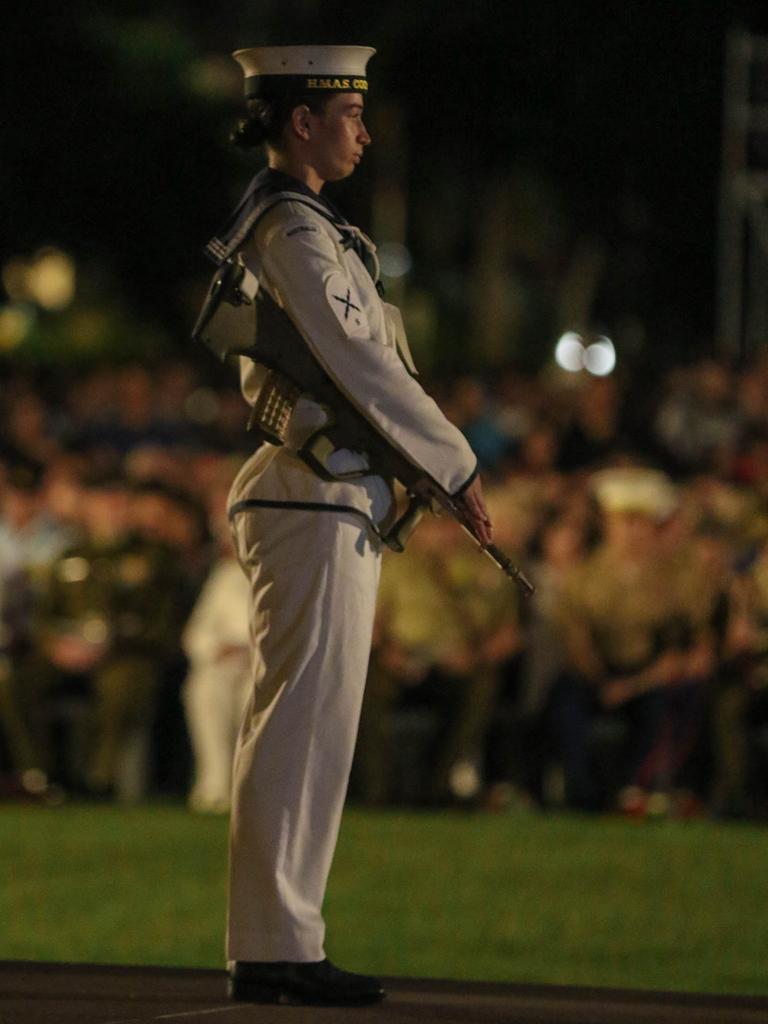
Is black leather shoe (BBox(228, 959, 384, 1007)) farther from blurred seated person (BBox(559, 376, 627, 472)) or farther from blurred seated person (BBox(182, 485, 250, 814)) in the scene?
blurred seated person (BBox(559, 376, 627, 472))

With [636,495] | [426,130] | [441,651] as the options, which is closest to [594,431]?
[636,495]

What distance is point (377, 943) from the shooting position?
10656 millimetres

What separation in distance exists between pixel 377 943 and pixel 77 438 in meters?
13.2

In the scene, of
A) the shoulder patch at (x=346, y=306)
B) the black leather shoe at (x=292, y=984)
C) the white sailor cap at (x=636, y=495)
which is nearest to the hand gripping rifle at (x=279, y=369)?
the shoulder patch at (x=346, y=306)

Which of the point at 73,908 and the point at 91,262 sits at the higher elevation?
the point at 91,262

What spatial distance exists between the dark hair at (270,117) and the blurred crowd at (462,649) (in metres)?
9.03

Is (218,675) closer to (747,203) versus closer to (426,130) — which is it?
(747,203)

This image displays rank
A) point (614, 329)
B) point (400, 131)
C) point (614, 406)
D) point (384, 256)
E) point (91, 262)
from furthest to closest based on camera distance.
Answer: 1. point (384, 256)
2. point (614, 329)
3. point (400, 131)
4. point (91, 262)
5. point (614, 406)

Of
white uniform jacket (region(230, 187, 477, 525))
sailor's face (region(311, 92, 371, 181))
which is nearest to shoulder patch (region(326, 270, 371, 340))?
white uniform jacket (region(230, 187, 477, 525))

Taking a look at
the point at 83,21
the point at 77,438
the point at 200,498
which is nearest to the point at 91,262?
the point at 83,21

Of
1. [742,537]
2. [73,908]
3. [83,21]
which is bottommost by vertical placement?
[73,908]

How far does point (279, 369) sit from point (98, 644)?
1057 cm

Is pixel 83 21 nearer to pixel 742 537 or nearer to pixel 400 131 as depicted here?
pixel 400 131

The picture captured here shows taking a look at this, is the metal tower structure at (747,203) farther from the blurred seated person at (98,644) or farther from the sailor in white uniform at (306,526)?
the sailor in white uniform at (306,526)
